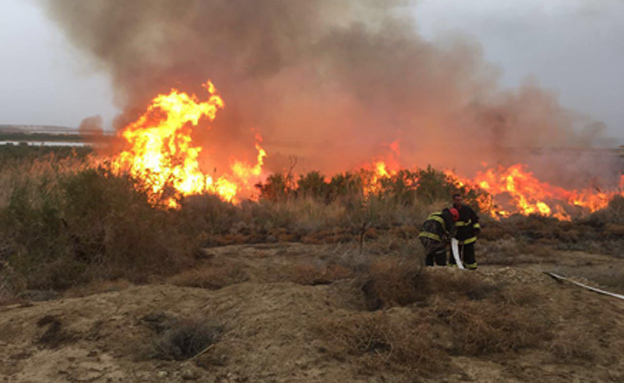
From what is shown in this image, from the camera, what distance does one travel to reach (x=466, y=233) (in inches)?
295

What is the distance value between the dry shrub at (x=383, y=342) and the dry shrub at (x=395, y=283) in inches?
31.0

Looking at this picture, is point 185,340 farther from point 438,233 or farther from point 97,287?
point 438,233

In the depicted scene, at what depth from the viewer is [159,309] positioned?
491cm

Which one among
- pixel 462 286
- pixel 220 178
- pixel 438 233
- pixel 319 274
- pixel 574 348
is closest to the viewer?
pixel 574 348

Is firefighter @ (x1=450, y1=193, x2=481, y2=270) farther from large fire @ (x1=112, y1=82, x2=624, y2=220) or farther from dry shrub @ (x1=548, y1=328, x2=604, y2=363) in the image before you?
large fire @ (x1=112, y1=82, x2=624, y2=220)

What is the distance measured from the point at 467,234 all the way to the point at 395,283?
2770 mm

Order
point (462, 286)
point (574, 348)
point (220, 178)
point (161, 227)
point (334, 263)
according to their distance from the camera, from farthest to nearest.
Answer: point (220, 178)
point (161, 227)
point (334, 263)
point (462, 286)
point (574, 348)

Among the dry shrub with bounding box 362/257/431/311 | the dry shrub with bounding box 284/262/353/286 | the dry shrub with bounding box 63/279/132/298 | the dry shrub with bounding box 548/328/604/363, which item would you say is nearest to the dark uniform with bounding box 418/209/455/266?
the dry shrub with bounding box 284/262/353/286

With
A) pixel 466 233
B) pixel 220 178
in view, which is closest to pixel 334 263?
pixel 466 233

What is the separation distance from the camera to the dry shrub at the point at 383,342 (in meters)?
3.59

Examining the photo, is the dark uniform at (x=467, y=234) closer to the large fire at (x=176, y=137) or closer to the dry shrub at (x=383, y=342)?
the dry shrub at (x=383, y=342)

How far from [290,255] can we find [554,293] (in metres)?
5.87

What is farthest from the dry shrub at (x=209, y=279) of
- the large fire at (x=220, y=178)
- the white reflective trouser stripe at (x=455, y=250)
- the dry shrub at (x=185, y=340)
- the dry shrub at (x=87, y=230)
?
the large fire at (x=220, y=178)

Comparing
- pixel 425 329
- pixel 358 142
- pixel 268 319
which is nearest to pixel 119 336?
pixel 268 319
